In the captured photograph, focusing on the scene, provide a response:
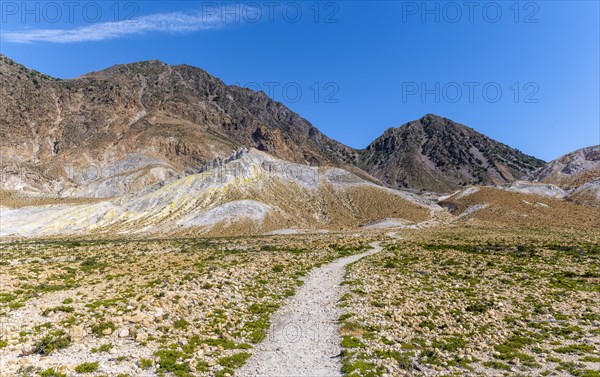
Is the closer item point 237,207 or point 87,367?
point 87,367

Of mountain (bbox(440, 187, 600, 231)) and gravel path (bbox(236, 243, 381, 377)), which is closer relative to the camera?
gravel path (bbox(236, 243, 381, 377))

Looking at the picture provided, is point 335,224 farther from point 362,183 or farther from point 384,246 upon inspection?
point 384,246

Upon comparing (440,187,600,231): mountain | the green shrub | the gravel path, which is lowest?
the gravel path

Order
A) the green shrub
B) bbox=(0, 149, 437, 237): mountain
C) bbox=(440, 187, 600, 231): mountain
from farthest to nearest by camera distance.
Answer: bbox=(0, 149, 437, 237): mountain → bbox=(440, 187, 600, 231): mountain → the green shrub

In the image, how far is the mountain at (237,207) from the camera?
329 ft

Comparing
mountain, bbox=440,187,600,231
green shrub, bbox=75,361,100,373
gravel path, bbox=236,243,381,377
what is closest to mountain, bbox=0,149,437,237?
mountain, bbox=440,187,600,231

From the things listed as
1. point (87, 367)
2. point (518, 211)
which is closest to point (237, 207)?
point (518, 211)

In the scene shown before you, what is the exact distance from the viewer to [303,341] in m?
17.9

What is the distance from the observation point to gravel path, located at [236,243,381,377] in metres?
14.9

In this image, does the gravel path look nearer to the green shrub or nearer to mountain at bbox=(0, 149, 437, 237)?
the green shrub

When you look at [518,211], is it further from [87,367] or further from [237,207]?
[87,367]

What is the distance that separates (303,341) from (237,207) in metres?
88.3

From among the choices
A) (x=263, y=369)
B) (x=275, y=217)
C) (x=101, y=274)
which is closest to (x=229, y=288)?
(x=263, y=369)

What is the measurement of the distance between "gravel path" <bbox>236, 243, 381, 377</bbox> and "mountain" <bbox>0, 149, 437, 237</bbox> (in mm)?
70359
